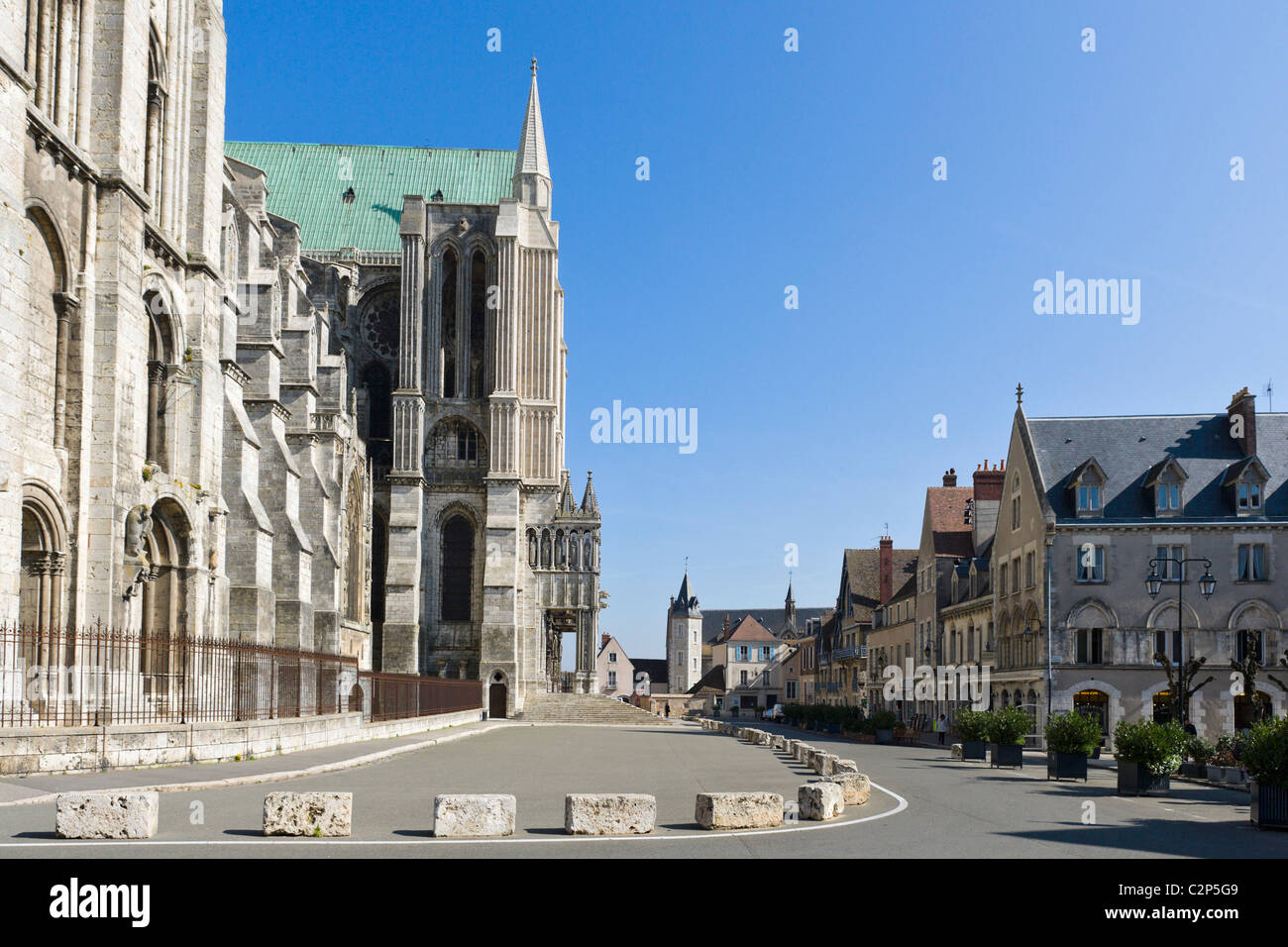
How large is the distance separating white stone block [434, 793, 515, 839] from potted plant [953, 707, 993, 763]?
56.0 feet

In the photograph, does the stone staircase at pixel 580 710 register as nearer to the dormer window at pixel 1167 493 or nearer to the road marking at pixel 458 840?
the dormer window at pixel 1167 493

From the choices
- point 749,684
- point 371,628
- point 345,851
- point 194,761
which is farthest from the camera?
point 749,684

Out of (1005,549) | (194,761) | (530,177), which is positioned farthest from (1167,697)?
(530,177)

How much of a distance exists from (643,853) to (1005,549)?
35662mm

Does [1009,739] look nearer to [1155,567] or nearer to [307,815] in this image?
[1155,567]

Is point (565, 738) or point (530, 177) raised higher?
point (530, 177)

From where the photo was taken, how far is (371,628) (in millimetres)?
52562

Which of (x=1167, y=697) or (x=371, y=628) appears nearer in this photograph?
(x=1167, y=697)

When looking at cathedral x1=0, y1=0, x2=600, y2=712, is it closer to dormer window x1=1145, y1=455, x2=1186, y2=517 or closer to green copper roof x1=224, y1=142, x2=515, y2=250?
green copper roof x1=224, y1=142, x2=515, y2=250

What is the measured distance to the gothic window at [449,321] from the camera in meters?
56.6

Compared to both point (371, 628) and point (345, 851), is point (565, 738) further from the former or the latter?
point (345, 851)

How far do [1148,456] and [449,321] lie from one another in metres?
30.7

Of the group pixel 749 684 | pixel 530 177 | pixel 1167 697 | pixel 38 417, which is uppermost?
pixel 530 177

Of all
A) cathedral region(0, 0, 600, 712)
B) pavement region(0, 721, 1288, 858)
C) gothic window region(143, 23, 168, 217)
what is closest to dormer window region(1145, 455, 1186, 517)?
pavement region(0, 721, 1288, 858)
